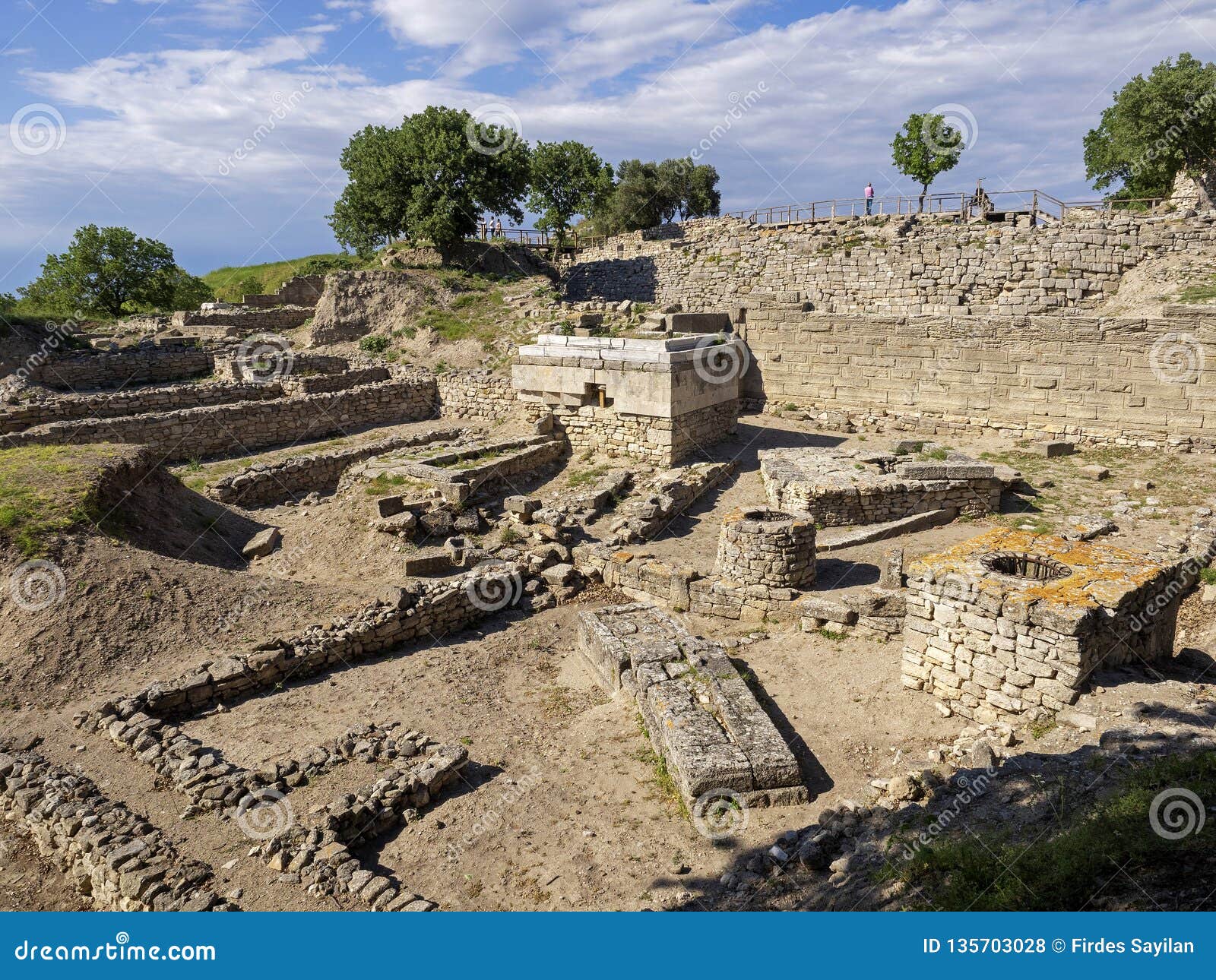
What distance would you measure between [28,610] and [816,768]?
27.5 feet

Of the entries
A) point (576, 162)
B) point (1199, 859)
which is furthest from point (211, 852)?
point (576, 162)

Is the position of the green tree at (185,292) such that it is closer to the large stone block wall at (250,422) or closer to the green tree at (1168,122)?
the large stone block wall at (250,422)

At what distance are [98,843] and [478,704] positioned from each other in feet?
10.7

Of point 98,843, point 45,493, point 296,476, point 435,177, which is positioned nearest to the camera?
point 98,843

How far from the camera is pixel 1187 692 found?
19.3 ft

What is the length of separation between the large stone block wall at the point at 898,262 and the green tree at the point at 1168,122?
9.47m

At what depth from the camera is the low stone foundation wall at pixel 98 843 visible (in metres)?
4.94

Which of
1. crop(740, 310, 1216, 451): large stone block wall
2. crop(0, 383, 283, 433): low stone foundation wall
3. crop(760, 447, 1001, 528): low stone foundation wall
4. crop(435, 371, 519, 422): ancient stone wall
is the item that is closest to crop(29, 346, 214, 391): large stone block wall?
crop(0, 383, 283, 433): low stone foundation wall

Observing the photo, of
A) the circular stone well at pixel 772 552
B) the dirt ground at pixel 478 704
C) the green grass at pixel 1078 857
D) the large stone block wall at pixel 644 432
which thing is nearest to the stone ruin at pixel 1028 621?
the dirt ground at pixel 478 704

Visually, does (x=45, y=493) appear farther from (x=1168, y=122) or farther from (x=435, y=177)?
(x=1168, y=122)

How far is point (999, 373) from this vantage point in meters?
15.5

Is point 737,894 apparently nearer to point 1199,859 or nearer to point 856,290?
point 1199,859

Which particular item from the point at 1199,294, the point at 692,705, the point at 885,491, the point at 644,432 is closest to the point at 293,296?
the point at 644,432

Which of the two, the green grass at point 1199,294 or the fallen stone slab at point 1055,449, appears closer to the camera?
the fallen stone slab at point 1055,449
